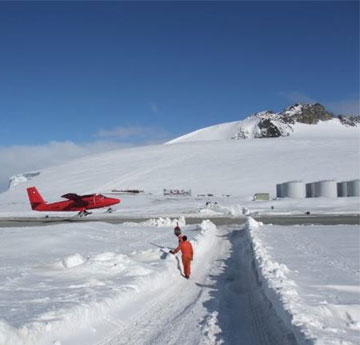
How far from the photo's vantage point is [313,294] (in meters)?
8.71

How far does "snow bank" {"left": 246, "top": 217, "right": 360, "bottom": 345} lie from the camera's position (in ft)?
20.1

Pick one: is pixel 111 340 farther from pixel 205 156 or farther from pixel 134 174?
pixel 205 156

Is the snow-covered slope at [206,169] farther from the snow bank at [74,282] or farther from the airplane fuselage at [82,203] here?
the snow bank at [74,282]

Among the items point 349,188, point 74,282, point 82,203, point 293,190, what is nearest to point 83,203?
point 82,203

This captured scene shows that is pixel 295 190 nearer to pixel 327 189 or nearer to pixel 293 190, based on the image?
pixel 293 190

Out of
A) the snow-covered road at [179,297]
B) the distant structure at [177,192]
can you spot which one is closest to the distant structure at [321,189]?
the distant structure at [177,192]

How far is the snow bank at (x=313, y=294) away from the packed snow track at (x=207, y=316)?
33 centimetres

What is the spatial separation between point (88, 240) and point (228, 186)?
1779 inches

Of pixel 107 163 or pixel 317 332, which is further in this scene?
pixel 107 163

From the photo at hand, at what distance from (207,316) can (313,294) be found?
203 cm

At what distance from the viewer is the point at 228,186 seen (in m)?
63.7

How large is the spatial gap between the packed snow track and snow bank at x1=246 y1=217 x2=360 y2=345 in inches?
12.8

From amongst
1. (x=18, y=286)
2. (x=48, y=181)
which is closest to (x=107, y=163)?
(x=48, y=181)

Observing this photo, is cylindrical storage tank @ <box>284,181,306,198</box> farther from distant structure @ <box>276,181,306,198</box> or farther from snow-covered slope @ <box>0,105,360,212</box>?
snow-covered slope @ <box>0,105,360,212</box>
